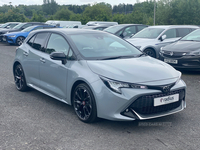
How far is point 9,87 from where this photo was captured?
22.0 feet

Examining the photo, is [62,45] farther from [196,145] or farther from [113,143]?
[196,145]

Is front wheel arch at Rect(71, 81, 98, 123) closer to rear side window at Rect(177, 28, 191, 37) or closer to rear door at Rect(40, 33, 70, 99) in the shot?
rear door at Rect(40, 33, 70, 99)

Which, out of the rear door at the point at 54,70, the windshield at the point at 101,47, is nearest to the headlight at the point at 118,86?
the windshield at the point at 101,47

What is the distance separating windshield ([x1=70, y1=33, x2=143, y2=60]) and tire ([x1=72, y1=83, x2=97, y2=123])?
0.62 metres

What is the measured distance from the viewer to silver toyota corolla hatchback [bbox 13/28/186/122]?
12.5 ft

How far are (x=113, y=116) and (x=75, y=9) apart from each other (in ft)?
523

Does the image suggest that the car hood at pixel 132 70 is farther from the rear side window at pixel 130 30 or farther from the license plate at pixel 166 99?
the rear side window at pixel 130 30

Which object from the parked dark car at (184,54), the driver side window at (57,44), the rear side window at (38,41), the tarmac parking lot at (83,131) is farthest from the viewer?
the parked dark car at (184,54)

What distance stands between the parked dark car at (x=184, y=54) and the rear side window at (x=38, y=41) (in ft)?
14.3

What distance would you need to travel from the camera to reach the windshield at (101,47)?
4.70 m

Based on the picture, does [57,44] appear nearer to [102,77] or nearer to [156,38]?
[102,77]

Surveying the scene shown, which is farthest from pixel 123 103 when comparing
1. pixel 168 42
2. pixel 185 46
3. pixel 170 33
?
pixel 170 33

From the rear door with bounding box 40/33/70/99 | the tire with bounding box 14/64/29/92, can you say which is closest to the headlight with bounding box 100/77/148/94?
the rear door with bounding box 40/33/70/99

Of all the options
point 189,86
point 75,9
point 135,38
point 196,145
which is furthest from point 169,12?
point 75,9
